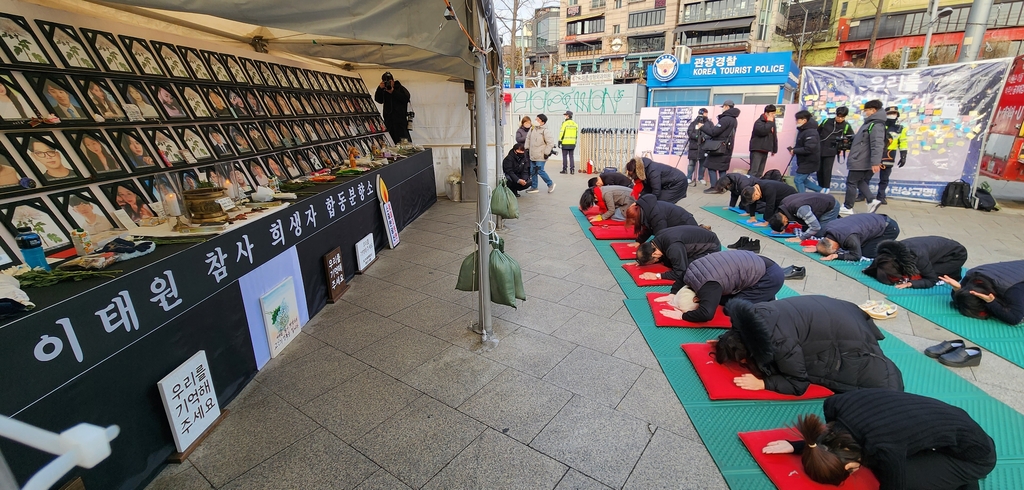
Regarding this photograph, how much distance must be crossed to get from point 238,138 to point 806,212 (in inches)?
267

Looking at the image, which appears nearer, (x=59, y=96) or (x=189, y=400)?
(x=189, y=400)

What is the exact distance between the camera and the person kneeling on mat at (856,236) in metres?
5.06

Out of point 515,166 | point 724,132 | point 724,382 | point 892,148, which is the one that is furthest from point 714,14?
point 724,382

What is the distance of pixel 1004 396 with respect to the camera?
112 inches

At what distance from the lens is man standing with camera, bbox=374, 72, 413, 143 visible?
7309 mm

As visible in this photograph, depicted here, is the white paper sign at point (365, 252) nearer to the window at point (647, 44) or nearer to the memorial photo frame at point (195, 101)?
the memorial photo frame at point (195, 101)

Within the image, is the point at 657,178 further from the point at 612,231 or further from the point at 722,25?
the point at 722,25

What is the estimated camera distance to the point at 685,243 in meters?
4.50

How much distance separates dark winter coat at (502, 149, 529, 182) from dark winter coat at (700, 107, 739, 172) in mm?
3710

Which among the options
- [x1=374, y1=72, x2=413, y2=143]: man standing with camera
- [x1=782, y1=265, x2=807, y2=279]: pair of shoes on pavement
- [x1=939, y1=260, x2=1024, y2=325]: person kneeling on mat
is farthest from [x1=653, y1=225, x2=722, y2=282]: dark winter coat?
[x1=374, y1=72, x2=413, y2=143]: man standing with camera

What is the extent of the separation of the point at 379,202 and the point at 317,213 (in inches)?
63.3

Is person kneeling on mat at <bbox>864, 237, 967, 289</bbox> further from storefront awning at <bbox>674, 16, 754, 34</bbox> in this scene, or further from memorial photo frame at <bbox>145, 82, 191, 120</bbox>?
storefront awning at <bbox>674, 16, 754, 34</bbox>

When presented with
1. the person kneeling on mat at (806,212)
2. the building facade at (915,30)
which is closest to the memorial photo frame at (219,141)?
the person kneeling on mat at (806,212)

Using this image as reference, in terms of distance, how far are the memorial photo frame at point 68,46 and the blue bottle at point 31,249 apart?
136 cm
